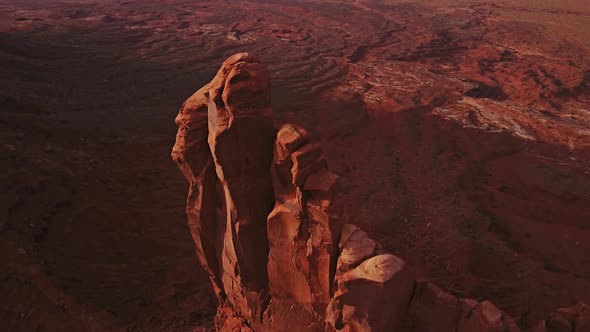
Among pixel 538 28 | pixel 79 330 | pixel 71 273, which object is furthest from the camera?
pixel 538 28

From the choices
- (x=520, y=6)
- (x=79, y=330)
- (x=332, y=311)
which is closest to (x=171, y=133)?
(x=79, y=330)

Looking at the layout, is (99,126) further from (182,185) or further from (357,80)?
(357,80)

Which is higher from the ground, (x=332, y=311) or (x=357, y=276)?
(x=357, y=276)

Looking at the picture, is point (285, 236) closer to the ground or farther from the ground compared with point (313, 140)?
closer to the ground

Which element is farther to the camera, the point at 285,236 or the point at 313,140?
the point at 313,140

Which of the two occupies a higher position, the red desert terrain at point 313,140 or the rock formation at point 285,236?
the rock formation at point 285,236
